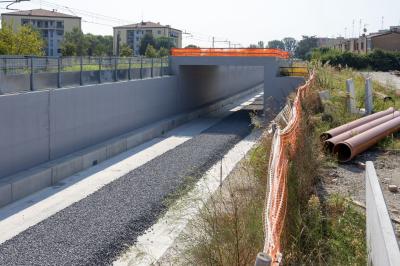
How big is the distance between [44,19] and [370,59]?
61.3 metres

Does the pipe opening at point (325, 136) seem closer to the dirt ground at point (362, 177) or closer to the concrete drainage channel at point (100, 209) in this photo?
the dirt ground at point (362, 177)

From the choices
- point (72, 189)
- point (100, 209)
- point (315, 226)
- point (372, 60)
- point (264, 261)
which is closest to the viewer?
point (264, 261)

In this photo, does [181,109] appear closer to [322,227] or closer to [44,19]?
[322,227]

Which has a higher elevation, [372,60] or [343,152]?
[372,60]

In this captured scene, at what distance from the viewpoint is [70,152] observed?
1584 centimetres

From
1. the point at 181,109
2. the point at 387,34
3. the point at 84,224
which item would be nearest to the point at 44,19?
the point at 387,34

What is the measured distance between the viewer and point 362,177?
8.38 meters

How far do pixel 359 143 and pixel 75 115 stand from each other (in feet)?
32.7

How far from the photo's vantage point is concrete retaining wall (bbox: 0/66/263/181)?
1295 cm

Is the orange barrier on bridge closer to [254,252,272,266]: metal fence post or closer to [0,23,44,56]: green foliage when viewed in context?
[0,23,44,56]: green foliage

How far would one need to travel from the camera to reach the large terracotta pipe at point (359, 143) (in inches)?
368

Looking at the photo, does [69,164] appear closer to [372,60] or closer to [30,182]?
[30,182]

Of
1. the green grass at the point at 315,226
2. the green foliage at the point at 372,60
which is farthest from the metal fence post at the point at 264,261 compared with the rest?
the green foliage at the point at 372,60

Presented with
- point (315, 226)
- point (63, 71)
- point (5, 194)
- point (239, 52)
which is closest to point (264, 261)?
point (315, 226)
